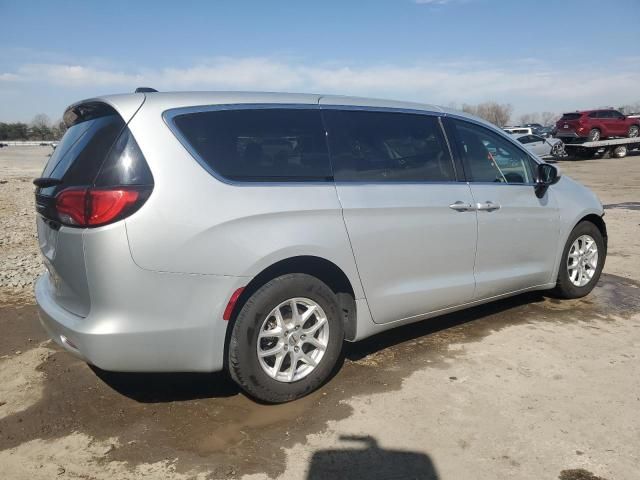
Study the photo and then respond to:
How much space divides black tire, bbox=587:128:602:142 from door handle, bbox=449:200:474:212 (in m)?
26.1

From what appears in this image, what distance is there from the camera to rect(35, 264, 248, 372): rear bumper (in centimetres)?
271

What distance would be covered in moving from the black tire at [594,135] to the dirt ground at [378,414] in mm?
25197

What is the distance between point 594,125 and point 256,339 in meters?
28.3

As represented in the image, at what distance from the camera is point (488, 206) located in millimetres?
4133

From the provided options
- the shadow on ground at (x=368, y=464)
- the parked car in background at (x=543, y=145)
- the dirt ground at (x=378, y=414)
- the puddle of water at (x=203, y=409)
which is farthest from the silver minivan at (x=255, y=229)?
the parked car in background at (x=543, y=145)

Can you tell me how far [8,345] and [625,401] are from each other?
14.6ft

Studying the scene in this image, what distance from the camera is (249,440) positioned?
112 inches

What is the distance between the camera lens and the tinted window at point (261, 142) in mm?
2951

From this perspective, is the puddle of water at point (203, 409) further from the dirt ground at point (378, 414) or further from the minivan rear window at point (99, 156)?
the minivan rear window at point (99, 156)

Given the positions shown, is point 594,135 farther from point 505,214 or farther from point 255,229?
point 255,229

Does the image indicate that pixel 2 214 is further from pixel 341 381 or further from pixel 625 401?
pixel 625 401

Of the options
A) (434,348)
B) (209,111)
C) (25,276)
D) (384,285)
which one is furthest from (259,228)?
(25,276)

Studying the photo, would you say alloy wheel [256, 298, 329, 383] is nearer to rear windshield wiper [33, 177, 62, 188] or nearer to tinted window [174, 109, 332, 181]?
tinted window [174, 109, 332, 181]

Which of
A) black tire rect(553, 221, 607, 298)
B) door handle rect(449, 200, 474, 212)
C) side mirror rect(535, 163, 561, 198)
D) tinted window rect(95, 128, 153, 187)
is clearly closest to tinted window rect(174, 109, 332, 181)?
tinted window rect(95, 128, 153, 187)
